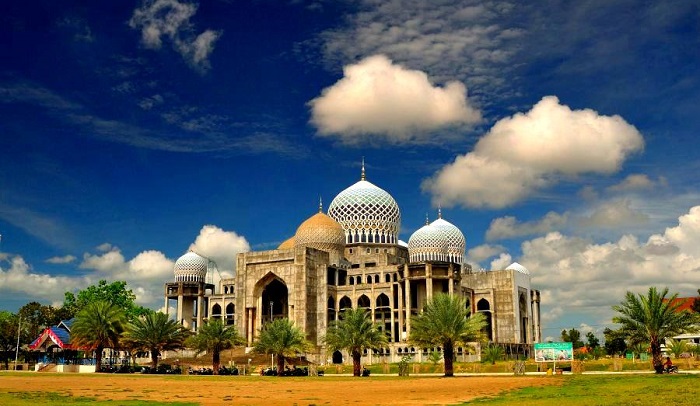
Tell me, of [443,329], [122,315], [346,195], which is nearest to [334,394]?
[443,329]

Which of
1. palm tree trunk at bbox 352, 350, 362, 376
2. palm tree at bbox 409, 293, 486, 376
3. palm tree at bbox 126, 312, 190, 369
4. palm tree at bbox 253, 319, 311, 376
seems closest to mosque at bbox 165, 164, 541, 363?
palm tree at bbox 126, 312, 190, 369

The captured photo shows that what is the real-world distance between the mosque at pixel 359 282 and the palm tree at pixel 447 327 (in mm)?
24589

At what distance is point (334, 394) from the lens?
3234cm

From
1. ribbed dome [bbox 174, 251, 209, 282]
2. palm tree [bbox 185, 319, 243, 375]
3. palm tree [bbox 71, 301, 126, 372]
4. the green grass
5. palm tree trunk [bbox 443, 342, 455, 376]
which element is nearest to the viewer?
the green grass

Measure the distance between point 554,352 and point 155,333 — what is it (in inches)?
1480

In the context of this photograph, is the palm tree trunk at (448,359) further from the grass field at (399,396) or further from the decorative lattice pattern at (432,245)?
the decorative lattice pattern at (432,245)

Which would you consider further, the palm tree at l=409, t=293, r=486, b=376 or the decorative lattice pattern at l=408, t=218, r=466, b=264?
the decorative lattice pattern at l=408, t=218, r=466, b=264

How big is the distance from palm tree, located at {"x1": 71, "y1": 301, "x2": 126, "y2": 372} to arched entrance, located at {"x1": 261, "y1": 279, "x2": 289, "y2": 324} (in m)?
25.4

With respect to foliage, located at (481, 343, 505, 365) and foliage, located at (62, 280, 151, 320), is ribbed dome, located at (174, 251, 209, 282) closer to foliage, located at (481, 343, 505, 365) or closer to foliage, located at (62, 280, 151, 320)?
foliage, located at (62, 280, 151, 320)

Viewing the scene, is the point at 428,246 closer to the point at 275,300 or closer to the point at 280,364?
the point at 275,300

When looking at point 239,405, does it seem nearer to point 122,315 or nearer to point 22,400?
point 22,400

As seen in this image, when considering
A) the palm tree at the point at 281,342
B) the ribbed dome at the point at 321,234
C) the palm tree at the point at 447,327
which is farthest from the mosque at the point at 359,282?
the palm tree at the point at 447,327

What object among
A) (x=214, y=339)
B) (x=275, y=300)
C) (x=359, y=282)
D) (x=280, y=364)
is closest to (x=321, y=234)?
(x=359, y=282)

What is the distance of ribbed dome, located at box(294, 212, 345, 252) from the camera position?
9450 cm
